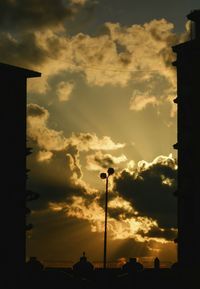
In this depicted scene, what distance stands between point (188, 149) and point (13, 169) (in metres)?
17.6

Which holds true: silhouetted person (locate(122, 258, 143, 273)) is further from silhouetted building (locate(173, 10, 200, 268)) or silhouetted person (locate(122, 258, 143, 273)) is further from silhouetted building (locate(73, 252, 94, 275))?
silhouetted building (locate(173, 10, 200, 268))

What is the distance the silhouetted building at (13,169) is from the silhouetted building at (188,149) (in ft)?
52.3

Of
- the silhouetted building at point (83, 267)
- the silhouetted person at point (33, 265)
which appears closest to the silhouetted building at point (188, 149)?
the silhouetted building at point (83, 267)

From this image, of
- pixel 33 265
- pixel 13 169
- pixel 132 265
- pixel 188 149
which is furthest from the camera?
pixel 132 265

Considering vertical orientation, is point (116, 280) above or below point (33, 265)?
below

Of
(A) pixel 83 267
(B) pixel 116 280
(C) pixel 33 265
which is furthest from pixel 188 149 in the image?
(C) pixel 33 265

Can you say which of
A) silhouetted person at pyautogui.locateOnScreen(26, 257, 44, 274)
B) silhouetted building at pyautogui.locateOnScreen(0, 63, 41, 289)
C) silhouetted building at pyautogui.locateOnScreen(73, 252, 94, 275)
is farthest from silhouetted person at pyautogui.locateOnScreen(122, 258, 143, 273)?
silhouetted building at pyautogui.locateOnScreen(0, 63, 41, 289)

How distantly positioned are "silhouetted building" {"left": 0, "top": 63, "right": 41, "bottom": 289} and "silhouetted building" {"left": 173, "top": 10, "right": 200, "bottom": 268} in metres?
15.9

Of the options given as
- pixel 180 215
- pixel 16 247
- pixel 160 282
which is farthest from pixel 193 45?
pixel 16 247

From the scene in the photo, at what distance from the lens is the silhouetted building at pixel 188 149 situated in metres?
67.0

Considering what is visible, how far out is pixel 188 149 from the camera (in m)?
68.3

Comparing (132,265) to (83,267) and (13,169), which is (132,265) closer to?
(83,267)

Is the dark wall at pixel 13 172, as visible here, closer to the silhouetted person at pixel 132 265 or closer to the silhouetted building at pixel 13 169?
the silhouetted building at pixel 13 169

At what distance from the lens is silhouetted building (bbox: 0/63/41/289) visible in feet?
240
